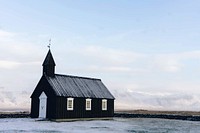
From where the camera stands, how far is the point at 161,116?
192 feet

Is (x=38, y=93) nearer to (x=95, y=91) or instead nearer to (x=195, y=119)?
(x=95, y=91)

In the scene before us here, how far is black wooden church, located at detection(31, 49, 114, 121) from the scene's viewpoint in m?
46.3

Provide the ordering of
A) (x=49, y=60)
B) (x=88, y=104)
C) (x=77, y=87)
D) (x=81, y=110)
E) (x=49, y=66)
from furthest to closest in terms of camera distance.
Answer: (x=77, y=87) < (x=88, y=104) < (x=49, y=60) < (x=81, y=110) < (x=49, y=66)

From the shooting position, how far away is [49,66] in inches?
1925

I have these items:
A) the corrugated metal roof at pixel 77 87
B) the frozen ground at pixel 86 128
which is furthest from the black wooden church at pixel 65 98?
the frozen ground at pixel 86 128

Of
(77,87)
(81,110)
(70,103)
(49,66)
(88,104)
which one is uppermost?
(49,66)

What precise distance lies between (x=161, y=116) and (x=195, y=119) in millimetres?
6671

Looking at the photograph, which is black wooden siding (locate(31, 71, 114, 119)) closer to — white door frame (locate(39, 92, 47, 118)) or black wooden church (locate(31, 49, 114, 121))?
black wooden church (locate(31, 49, 114, 121))

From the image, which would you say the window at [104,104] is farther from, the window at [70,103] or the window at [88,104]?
the window at [70,103]

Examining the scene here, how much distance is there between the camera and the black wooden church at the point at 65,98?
152 ft

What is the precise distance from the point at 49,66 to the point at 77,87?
17.2 feet

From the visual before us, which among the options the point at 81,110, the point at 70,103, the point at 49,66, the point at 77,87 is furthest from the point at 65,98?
the point at 49,66

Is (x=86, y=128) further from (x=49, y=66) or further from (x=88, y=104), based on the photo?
(x=49, y=66)

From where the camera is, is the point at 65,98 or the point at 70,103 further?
the point at 70,103
